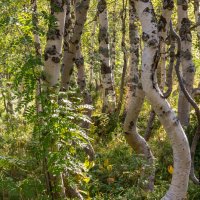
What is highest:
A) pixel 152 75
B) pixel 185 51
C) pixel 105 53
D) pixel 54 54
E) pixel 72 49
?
pixel 105 53

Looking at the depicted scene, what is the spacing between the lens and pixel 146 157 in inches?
285

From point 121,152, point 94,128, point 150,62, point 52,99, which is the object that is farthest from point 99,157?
point 150,62

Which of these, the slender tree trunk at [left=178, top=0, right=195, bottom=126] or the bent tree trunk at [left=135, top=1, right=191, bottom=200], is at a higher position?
the slender tree trunk at [left=178, top=0, right=195, bottom=126]

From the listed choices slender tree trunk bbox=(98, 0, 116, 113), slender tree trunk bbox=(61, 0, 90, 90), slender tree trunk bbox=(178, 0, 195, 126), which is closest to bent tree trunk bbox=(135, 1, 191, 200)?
slender tree trunk bbox=(61, 0, 90, 90)

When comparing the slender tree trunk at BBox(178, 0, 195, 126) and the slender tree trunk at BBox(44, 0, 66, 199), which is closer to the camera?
the slender tree trunk at BBox(44, 0, 66, 199)

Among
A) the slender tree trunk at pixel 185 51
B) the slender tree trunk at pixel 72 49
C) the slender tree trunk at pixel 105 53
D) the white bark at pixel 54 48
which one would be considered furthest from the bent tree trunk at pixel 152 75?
the slender tree trunk at pixel 105 53

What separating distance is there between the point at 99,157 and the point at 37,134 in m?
5.10

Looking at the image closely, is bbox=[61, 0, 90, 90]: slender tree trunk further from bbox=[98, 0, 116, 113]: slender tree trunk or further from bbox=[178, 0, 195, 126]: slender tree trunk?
bbox=[98, 0, 116, 113]: slender tree trunk

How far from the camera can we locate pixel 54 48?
5676mm

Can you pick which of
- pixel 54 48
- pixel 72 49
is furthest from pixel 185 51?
pixel 54 48

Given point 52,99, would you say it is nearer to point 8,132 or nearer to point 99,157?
point 99,157

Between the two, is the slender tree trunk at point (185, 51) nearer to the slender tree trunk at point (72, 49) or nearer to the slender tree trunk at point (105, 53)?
the slender tree trunk at point (105, 53)

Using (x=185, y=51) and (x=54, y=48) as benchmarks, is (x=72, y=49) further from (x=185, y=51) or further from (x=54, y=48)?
(x=185, y=51)

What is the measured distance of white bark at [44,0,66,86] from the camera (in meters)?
5.62
